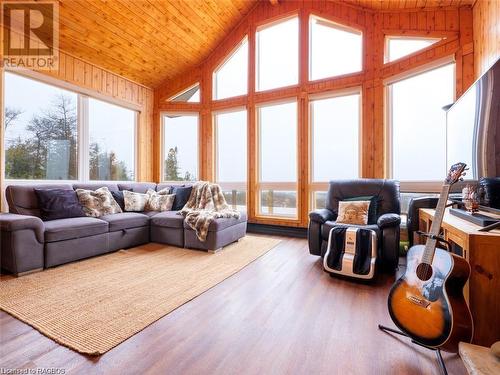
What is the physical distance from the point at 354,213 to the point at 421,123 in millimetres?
1622

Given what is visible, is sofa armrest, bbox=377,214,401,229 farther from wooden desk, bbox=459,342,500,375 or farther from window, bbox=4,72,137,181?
window, bbox=4,72,137,181

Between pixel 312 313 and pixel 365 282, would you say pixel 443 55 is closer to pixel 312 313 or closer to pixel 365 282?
pixel 365 282

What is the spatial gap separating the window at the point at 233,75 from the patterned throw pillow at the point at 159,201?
229 cm

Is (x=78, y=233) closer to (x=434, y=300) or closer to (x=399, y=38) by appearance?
(x=434, y=300)

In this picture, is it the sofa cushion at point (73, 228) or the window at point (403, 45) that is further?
the window at point (403, 45)

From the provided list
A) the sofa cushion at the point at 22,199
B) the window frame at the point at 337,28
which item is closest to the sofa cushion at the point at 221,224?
the sofa cushion at the point at 22,199

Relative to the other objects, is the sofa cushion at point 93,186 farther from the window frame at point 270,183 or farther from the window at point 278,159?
the window at point 278,159

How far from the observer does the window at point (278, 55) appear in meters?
4.20

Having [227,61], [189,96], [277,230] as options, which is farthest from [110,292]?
[227,61]

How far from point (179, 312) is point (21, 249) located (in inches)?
68.9

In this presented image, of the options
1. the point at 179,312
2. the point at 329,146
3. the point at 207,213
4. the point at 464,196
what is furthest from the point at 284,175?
the point at 179,312

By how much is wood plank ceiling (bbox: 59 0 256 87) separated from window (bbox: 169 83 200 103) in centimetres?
41

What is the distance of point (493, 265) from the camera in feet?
4.03

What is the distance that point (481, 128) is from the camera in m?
1.61
